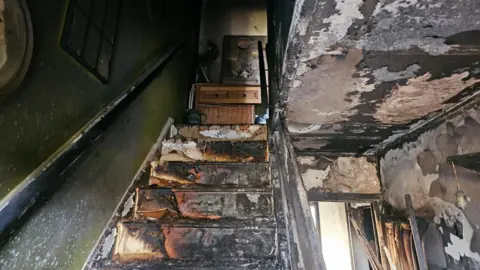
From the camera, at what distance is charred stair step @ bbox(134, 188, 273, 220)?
1.55 m

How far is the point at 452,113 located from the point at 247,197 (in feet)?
3.94

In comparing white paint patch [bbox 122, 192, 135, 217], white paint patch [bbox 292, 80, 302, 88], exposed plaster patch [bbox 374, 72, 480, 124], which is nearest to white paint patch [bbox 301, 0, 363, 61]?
white paint patch [bbox 292, 80, 302, 88]

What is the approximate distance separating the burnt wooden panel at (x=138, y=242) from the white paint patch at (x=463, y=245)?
1.58 meters

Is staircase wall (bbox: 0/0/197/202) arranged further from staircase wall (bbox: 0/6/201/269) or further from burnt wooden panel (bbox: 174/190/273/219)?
burnt wooden panel (bbox: 174/190/273/219)

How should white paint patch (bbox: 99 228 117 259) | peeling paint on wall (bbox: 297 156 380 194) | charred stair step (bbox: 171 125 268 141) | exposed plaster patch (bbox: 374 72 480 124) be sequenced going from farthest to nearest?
peeling paint on wall (bbox: 297 156 380 194), charred stair step (bbox: 171 125 268 141), white paint patch (bbox: 99 228 117 259), exposed plaster patch (bbox: 374 72 480 124)

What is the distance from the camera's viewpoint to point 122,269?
4.30ft

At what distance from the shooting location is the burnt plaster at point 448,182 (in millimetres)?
1481

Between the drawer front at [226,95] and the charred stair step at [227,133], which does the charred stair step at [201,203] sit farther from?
the drawer front at [226,95]

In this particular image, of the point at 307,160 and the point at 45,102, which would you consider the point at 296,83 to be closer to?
the point at 45,102

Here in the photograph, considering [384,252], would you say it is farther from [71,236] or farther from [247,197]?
[71,236]

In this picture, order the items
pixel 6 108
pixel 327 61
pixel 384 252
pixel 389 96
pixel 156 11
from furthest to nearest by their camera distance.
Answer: pixel 384 252 < pixel 156 11 < pixel 389 96 < pixel 327 61 < pixel 6 108

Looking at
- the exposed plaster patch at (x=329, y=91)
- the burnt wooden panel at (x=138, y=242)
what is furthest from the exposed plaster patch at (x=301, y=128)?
the burnt wooden panel at (x=138, y=242)

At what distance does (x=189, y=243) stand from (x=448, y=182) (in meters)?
1.50

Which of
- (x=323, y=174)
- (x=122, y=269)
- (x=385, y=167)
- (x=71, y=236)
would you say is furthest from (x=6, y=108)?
(x=385, y=167)
